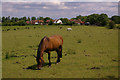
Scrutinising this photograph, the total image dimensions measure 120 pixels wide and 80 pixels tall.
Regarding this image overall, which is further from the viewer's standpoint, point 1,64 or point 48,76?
point 1,64

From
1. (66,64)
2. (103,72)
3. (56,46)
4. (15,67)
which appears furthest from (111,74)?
(15,67)

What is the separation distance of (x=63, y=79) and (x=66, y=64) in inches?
104

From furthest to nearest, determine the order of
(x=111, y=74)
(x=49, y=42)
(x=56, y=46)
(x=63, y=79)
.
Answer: (x=56, y=46) < (x=49, y=42) < (x=111, y=74) < (x=63, y=79)

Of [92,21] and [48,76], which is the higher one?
[92,21]

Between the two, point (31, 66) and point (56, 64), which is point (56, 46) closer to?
point (56, 64)

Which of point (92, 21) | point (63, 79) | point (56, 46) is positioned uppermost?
point (92, 21)

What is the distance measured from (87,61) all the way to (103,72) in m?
2.43

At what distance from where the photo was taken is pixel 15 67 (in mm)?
10023

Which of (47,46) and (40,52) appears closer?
(40,52)

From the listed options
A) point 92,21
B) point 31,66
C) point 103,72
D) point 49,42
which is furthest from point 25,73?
point 92,21

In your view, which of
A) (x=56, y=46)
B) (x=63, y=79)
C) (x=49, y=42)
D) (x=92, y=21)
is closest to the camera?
(x=63, y=79)

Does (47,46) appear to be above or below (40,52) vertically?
above

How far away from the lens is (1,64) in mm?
10844

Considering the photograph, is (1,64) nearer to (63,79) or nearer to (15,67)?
(15,67)
